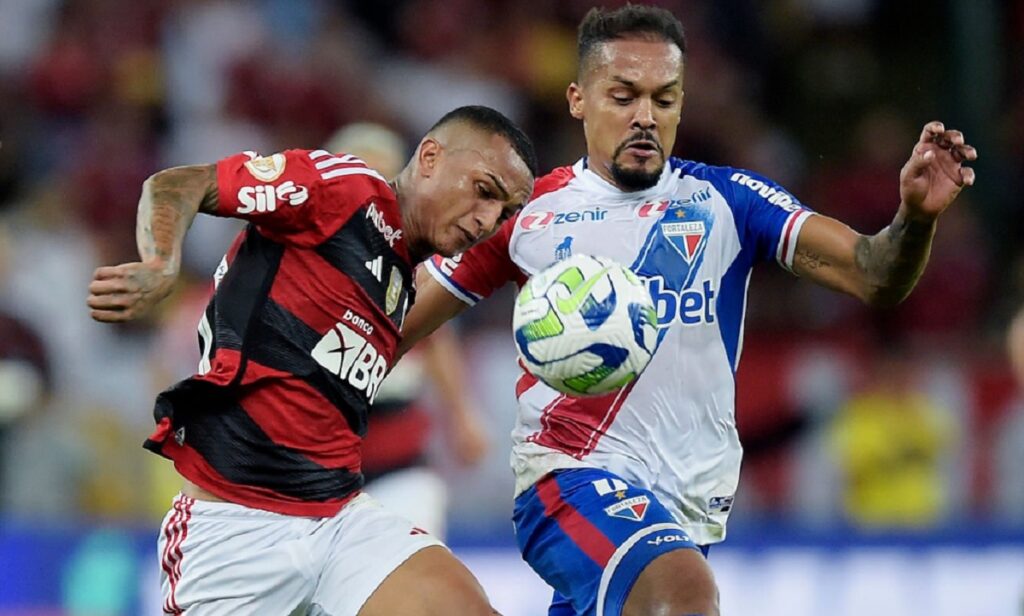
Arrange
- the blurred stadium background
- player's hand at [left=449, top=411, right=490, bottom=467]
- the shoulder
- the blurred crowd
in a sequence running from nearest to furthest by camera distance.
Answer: the shoulder, player's hand at [left=449, top=411, right=490, bottom=467], the blurred stadium background, the blurred crowd

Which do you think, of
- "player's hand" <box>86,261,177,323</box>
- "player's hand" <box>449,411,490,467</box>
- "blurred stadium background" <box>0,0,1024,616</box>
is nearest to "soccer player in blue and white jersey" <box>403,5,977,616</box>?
"player's hand" <box>86,261,177,323</box>

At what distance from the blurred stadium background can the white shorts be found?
335 centimetres

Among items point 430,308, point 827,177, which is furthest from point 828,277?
point 827,177

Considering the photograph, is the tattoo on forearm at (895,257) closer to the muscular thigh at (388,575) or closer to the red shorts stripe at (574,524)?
the red shorts stripe at (574,524)

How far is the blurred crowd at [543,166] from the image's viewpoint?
9.71m

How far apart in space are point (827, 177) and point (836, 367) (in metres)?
2.33

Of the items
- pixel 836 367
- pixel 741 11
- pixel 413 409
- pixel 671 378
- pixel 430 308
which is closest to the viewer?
pixel 671 378

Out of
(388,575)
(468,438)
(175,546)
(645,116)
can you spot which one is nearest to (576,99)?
(645,116)

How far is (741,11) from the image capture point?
12.9m

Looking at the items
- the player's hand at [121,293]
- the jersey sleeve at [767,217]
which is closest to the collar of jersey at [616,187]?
the jersey sleeve at [767,217]

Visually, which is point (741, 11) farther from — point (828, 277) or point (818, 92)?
point (828, 277)

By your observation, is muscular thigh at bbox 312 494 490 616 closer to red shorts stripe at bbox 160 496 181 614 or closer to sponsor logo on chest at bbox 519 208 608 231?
red shorts stripe at bbox 160 496 181 614

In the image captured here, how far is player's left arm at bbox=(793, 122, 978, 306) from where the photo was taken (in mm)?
4805

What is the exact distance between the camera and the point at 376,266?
5184mm
